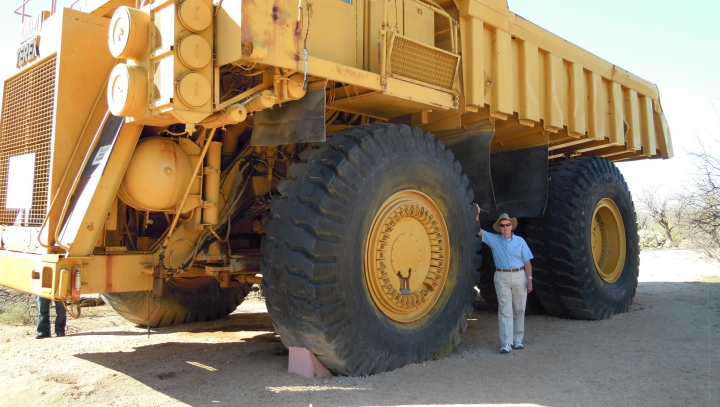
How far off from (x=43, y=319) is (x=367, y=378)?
4.09m

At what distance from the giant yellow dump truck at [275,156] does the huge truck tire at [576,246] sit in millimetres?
1671

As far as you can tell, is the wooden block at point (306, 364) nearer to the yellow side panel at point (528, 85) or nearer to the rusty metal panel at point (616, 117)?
the yellow side panel at point (528, 85)

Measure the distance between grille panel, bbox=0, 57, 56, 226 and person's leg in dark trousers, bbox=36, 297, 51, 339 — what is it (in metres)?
1.75

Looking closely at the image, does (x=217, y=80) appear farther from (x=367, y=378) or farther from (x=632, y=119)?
(x=632, y=119)

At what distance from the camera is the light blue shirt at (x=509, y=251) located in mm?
6078

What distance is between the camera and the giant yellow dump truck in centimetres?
402

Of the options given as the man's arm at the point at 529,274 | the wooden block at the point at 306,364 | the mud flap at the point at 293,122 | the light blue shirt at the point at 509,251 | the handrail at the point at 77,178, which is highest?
the mud flap at the point at 293,122

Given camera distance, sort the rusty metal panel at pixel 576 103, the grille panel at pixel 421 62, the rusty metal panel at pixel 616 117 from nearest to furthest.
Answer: the grille panel at pixel 421 62 < the rusty metal panel at pixel 576 103 < the rusty metal panel at pixel 616 117

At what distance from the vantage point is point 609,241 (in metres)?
8.75

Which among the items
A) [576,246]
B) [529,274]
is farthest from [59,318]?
[576,246]

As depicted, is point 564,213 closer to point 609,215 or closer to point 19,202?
point 609,215

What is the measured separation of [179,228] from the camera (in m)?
4.84

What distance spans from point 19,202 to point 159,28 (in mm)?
2029

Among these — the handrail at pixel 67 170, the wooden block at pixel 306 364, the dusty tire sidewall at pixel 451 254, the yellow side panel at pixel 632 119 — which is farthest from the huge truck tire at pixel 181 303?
the yellow side panel at pixel 632 119
